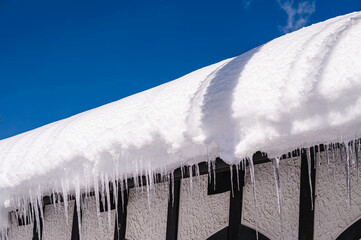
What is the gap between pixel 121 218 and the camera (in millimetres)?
3479

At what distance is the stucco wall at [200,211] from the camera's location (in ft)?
9.39

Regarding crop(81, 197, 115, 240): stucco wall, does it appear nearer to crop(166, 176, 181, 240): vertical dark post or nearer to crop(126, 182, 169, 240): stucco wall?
crop(126, 182, 169, 240): stucco wall

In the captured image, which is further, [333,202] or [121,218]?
[121,218]

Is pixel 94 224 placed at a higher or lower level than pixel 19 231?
higher

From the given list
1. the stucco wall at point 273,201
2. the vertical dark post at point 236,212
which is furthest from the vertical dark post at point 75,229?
the stucco wall at point 273,201

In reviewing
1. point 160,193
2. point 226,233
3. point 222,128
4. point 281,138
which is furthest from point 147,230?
point 281,138

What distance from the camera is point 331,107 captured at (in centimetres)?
191

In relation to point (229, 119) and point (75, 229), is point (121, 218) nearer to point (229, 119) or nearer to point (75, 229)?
point (75, 229)

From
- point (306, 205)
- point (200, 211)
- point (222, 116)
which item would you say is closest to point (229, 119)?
point (222, 116)

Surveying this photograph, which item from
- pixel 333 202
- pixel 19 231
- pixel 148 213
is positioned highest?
pixel 333 202

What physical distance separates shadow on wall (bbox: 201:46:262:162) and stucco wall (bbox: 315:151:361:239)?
0.66 m

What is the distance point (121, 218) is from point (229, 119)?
1.70 meters

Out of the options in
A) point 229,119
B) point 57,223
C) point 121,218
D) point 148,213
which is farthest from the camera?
point 57,223

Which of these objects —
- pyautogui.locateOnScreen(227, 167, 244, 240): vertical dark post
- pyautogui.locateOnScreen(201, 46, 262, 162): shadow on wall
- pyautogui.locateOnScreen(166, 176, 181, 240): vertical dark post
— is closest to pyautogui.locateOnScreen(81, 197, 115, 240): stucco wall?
pyautogui.locateOnScreen(166, 176, 181, 240): vertical dark post
